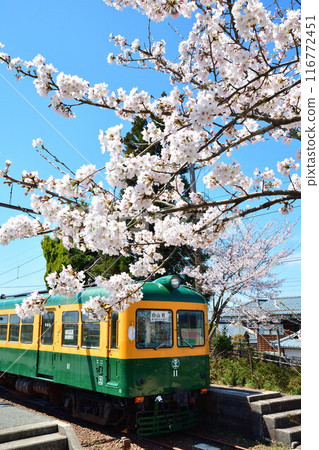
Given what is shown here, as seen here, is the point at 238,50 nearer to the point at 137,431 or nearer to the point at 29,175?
the point at 29,175

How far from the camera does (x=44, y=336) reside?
865cm

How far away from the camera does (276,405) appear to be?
291 inches

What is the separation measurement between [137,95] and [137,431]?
4948 millimetres

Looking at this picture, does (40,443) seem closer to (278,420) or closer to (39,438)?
(39,438)

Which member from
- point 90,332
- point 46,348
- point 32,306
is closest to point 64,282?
point 32,306

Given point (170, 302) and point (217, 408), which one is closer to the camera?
point (170, 302)

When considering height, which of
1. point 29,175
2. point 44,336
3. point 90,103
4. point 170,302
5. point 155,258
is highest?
point 90,103

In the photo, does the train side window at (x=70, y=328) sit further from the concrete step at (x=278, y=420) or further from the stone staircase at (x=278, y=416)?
the concrete step at (x=278, y=420)

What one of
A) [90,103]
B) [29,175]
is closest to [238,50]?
[90,103]

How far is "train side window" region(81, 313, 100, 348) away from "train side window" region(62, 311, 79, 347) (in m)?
0.24

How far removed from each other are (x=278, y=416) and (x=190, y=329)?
6.49 ft

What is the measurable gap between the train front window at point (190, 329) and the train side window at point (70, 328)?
6.09 feet

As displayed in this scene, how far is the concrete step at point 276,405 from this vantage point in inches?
279
